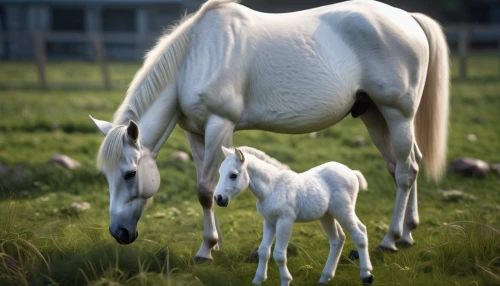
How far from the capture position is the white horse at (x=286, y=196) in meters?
3.52

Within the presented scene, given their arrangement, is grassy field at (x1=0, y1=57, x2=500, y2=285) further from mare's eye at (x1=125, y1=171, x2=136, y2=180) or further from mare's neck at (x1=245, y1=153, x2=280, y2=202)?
mare's neck at (x1=245, y1=153, x2=280, y2=202)

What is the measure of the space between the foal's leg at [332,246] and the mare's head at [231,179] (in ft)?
2.33

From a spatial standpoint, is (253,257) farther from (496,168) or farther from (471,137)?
(471,137)

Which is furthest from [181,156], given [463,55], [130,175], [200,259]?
[463,55]

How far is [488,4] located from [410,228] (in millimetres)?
26545

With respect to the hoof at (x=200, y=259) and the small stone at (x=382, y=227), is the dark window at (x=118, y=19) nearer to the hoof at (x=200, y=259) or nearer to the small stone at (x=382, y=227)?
the small stone at (x=382, y=227)

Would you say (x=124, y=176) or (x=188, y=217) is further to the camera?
(x=188, y=217)

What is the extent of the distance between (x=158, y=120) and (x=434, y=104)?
2.61 m

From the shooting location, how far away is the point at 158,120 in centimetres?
439

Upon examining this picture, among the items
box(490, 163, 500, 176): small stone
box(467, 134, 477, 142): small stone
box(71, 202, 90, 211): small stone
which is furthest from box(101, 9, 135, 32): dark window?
box(71, 202, 90, 211): small stone

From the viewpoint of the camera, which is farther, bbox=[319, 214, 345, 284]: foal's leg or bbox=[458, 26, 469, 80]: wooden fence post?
bbox=[458, 26, 469, 80]: wooden fence post

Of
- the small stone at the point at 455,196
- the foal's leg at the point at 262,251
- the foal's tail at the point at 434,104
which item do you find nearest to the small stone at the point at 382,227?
the foal's tail at the point at 434,104

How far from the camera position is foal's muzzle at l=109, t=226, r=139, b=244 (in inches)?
160

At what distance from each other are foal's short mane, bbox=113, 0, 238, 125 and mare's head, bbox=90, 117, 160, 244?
244mm
